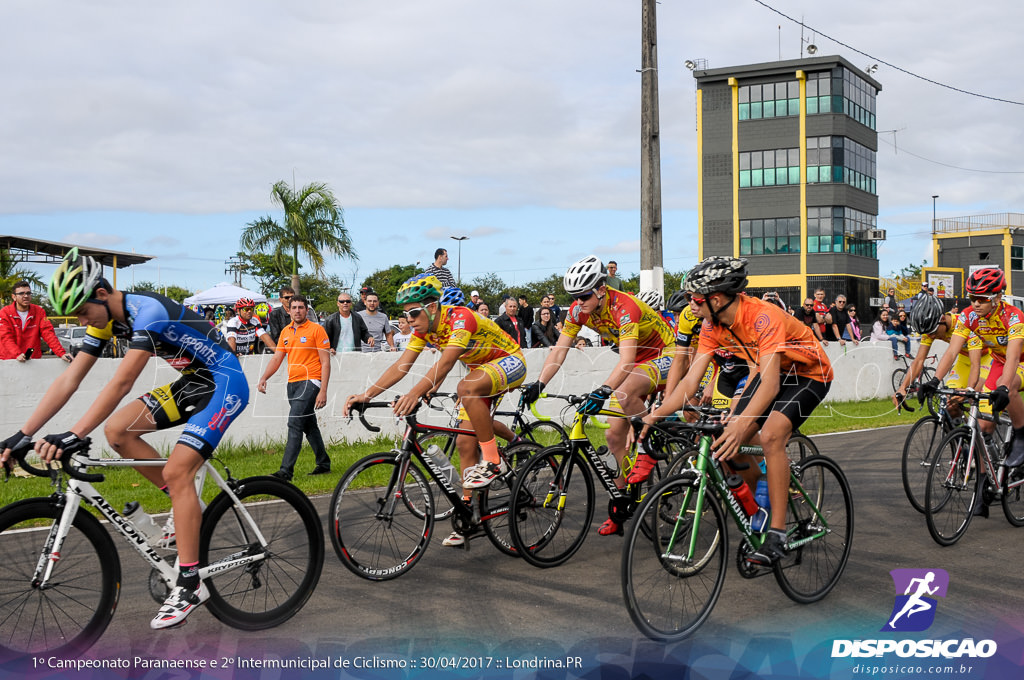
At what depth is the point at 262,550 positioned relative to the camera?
5102 millimetres

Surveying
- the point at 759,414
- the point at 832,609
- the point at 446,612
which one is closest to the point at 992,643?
the point at 832,609

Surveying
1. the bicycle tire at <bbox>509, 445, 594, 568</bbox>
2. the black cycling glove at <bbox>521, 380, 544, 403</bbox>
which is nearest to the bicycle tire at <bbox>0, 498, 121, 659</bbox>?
the bicycle tire at <bbox>509, 445, 594, 568</bbox>

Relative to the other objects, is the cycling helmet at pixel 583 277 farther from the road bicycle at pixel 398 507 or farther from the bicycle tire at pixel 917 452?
the bicycle tire at pixel 917 452

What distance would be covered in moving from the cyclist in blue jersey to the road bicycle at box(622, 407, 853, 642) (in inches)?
90.7

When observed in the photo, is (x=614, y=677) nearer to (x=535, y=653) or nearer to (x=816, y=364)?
(x=535, y=653)

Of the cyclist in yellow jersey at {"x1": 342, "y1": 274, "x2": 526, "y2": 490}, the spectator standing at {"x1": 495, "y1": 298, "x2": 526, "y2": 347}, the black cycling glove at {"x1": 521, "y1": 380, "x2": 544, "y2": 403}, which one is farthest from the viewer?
the spectator standing at {"x1": 495, "y1": 298, "x2": 526, "y2": 347}

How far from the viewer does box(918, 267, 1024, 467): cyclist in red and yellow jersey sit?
7477 millimetres

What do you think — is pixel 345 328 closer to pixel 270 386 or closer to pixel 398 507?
pixel 270 386

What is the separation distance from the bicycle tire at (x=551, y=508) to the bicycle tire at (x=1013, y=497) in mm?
3696

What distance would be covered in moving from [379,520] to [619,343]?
8.11 ft

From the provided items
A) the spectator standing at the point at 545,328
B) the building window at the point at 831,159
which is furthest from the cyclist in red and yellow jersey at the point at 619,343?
the building window at the point at 831,159

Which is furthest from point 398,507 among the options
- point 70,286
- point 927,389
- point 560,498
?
point 927,389

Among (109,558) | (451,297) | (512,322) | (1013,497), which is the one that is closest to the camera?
(109,558)

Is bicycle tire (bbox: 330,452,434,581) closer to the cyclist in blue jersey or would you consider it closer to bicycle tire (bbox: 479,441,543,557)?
bicycle tire (bbox: 479,441,543,557)
